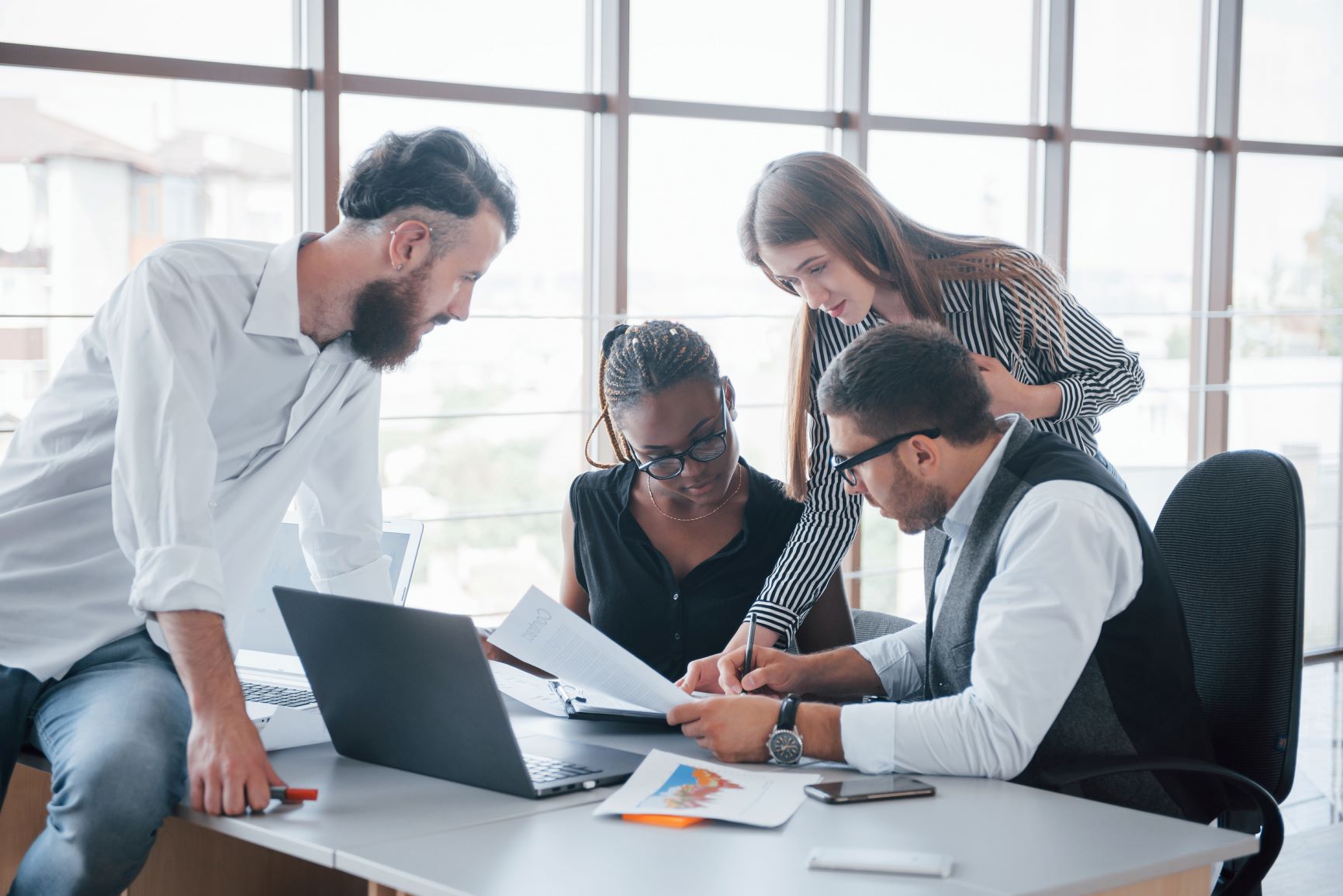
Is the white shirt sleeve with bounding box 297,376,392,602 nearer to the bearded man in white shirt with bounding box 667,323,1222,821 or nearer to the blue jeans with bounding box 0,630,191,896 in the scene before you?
the blue jeans with bounding box 0,630,191,896

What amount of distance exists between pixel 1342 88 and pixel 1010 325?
15.0 ft

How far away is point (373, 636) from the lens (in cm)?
158

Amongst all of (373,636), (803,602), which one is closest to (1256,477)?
(803,602)

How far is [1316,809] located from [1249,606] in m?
2.16

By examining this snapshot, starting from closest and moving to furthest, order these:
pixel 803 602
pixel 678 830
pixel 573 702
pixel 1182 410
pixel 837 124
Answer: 1. pixel 678 830
2. pixel 573 702
3. pixel 803 602
4. pixel 837 124
5. pixel 1182 410

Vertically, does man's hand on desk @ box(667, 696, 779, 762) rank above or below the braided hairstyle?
below

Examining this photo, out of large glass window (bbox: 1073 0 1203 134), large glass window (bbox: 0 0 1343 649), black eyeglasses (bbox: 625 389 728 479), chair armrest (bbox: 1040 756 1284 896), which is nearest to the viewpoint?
chair armrest (bbox: 1040 756 1284 896)

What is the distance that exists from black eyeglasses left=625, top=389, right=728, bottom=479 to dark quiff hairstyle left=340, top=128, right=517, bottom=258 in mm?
534

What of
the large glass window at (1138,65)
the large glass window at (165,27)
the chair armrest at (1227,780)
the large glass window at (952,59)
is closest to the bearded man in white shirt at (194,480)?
the chair armrest at (1227,780)

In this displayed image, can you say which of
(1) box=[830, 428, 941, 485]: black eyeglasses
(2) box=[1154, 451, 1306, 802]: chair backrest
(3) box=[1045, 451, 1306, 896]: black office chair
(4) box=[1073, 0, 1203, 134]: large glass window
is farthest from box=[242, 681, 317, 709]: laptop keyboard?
(4) box=[1073, 0, 1203, 134]: large glass window

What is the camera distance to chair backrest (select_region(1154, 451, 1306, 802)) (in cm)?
183

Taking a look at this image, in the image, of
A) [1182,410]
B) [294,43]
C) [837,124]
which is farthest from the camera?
[1182,410]

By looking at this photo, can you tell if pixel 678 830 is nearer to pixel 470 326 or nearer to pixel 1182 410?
pixel 470 326

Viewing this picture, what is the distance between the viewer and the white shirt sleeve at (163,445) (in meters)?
1.59
